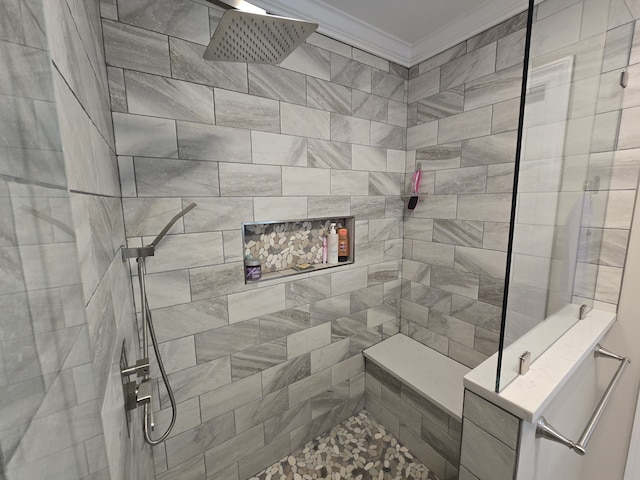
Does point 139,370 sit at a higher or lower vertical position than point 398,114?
lower

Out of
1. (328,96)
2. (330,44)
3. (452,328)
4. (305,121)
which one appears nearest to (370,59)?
(330,44)

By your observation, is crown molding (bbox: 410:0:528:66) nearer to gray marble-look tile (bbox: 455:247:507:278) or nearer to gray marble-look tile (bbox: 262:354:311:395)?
gray marble-look tile (bbox: 455:247:507:278)

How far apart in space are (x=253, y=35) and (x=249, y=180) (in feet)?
2.12

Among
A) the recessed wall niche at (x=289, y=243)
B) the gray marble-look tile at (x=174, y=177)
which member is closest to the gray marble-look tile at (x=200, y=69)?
the gray marble-look tile at (x=174, y=177)

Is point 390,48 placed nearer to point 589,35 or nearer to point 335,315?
point 589,35

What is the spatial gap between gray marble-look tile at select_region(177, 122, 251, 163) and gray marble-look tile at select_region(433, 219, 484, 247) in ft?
4.18

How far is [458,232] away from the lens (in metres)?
1.68

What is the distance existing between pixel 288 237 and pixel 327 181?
407 millimetres

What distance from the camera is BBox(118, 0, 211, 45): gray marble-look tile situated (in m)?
0.99

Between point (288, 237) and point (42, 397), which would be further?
point (288, 237)

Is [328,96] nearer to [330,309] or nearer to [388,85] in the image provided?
[388,85]

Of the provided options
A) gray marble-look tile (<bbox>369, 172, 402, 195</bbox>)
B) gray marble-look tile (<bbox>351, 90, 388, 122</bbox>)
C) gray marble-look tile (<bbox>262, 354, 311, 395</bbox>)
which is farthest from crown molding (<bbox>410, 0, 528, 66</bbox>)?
gray marble-look tile (<bbox>262, 354, 311, 395</bbox>)

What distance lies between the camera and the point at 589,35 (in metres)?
0.95

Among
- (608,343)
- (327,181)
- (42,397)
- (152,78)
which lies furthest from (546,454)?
(152,78)
